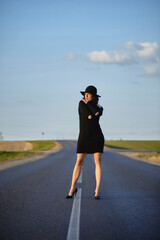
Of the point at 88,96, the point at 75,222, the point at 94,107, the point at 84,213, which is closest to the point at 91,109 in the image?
the point at 94,107

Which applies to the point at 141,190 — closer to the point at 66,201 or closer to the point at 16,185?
the point at 66,201

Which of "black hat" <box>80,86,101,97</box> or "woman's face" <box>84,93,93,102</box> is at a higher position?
"black hat" <box>80,86,101,97</box>

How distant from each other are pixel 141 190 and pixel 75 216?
9.91 ft

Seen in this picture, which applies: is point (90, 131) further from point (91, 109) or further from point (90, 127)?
point (91, 109)

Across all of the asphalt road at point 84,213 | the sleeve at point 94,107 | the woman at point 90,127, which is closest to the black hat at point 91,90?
the woman at point 90,127

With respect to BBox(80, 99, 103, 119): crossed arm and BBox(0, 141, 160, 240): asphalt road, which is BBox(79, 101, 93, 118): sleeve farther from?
BBox(0, 141, 160, 240): asphalt road

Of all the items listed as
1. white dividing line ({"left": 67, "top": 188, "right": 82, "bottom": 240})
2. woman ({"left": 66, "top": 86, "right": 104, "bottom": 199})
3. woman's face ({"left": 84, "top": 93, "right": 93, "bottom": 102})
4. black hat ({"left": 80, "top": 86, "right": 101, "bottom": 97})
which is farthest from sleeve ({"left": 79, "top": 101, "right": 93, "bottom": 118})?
white dividing line ({"left": 67, "top": 188, "right": 82, "bottom": 240})

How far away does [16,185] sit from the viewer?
7.77m

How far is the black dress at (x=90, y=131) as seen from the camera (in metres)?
5.73

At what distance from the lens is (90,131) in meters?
5.79

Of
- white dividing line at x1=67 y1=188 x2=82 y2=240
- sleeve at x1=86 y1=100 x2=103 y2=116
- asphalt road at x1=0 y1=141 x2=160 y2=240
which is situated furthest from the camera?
sleeve at x1=86 y1=100 x2=103 y2=116

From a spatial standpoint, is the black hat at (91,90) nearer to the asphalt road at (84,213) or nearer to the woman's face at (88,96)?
the woman's face at (88,96)

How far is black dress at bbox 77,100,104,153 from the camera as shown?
226 inches

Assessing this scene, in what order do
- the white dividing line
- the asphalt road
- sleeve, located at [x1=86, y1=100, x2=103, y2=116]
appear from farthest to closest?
sleeve, located at [x1=86, y1=100, x2=103, y2=116] → the asphalt road → the white dividing line
